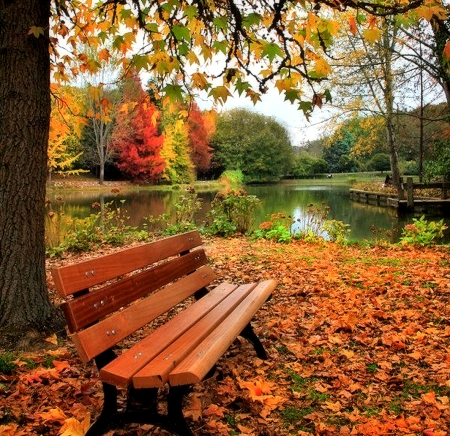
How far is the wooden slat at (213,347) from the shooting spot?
1.77 metres

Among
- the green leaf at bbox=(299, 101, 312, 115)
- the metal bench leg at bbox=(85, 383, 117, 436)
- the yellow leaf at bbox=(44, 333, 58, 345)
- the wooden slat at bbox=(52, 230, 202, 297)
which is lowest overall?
the yellow leaf at bbox=(44, 333, 58, 345)

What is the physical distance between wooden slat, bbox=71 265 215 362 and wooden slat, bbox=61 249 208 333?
0.14 ft

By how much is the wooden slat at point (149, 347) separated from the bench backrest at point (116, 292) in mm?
98

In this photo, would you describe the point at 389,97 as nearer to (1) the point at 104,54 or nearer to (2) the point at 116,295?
(1) the point at 104,54

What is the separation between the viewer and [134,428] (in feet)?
7.57

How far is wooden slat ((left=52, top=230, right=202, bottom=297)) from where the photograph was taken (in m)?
1.97

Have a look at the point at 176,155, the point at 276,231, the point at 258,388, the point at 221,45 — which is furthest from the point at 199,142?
the point at 258,388

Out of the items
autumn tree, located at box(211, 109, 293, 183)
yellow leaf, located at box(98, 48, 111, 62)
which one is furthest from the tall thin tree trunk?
autumn tree, located at box(211, 109, 293, 183)

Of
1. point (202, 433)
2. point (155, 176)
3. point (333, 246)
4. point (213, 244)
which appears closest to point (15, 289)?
point (202, 433)

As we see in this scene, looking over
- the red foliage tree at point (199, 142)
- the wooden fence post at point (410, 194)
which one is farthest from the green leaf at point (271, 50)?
the red foliage tree at point (199, 142)

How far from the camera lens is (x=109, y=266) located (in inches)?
91.8

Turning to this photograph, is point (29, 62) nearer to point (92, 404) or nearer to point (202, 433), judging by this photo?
point (92, 404)

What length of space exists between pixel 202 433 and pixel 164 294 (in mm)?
827

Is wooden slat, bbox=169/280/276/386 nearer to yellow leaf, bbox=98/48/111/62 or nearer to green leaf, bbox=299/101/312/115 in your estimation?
green leaf, bbox=299/101/312/115
